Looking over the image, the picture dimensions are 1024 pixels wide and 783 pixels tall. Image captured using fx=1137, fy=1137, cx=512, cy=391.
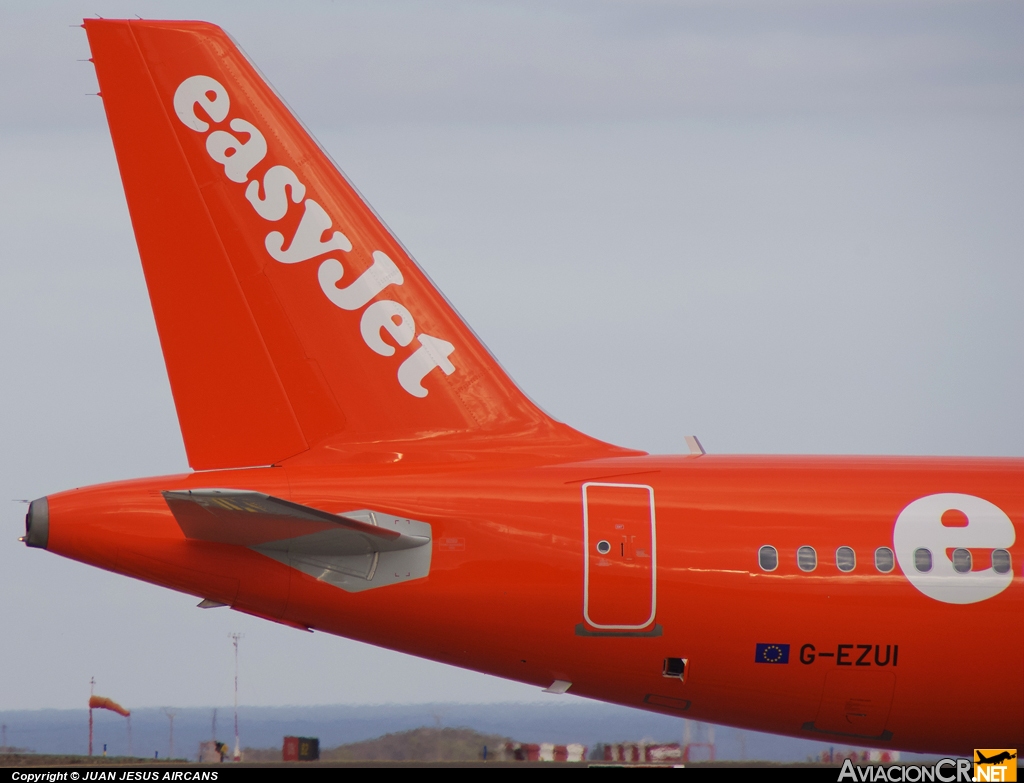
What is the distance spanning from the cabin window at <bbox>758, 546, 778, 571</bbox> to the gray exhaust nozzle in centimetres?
738

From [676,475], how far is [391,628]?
11.6 feet

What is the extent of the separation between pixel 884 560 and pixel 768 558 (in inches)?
49.1

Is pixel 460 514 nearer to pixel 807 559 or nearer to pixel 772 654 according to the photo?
pixel 772 654

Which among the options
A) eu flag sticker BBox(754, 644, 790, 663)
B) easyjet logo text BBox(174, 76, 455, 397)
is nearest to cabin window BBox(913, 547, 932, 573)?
eu flag sticker BBox(754, 644, 790, 663)

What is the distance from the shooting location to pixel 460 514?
39.5 feet

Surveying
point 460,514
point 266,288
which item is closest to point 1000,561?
point 460,514

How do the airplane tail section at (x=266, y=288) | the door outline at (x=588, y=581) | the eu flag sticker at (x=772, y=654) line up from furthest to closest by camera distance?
the airplane tail section at (x=266, y=288) → the eu flag sticker at (x=772, y=654) → the door outline at (x=588, y=581)

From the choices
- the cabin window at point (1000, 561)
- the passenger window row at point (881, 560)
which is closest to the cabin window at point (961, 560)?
the passenger window row at point (881, 560)

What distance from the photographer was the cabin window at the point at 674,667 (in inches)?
468

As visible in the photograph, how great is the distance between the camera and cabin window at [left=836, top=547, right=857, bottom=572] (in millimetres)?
12023

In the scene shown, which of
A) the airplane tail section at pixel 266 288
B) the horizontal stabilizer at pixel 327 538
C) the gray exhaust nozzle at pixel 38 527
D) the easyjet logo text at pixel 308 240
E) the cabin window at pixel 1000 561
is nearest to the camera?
the horizontal stabilizer at pixel 327 538

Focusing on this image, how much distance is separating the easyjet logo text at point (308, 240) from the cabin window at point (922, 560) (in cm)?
555

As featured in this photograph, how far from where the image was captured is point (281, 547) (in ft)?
38.2

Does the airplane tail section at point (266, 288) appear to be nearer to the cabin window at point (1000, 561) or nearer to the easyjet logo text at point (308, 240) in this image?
the easyjet logo text at point (308, 240)
